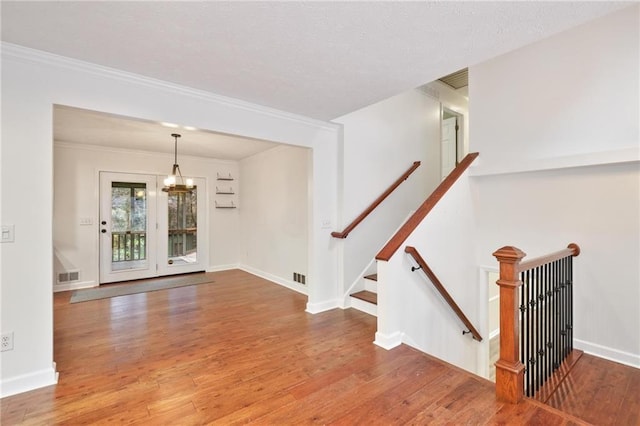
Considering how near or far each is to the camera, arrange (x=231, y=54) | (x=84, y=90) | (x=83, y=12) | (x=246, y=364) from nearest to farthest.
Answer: (x=83, y=12) → (x=231, y=54) → (x=84, y=90) → (x=246, y=364)

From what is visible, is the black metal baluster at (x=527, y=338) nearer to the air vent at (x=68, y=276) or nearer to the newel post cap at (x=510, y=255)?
the newel post cap at (x=510, y=255)

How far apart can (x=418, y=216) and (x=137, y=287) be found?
453 centimetres

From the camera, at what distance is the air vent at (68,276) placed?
4750 millimetres

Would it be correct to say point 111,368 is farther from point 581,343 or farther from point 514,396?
point 581,343

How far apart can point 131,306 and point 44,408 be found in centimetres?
217

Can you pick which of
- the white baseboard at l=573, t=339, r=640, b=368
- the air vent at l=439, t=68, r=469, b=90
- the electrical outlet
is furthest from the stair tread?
the air vent at l=439, t=68, r=469, b=90

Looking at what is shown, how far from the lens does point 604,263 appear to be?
9.93 feet

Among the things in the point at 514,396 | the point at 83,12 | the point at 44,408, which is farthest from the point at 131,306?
the point at 514,396

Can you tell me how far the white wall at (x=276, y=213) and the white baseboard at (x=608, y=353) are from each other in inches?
130

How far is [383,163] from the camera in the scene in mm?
4465

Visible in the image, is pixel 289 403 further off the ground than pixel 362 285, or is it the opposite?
pixel 362 285

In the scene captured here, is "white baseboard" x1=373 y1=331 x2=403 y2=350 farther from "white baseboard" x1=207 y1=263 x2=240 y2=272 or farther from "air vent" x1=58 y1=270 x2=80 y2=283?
"air vent" x1=58 y1=270 x2=80 y2=283

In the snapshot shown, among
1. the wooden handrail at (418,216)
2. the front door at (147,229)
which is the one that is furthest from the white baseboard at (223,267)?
the wooden handrail at (418,216)

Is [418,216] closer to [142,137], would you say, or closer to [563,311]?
[563,311]
